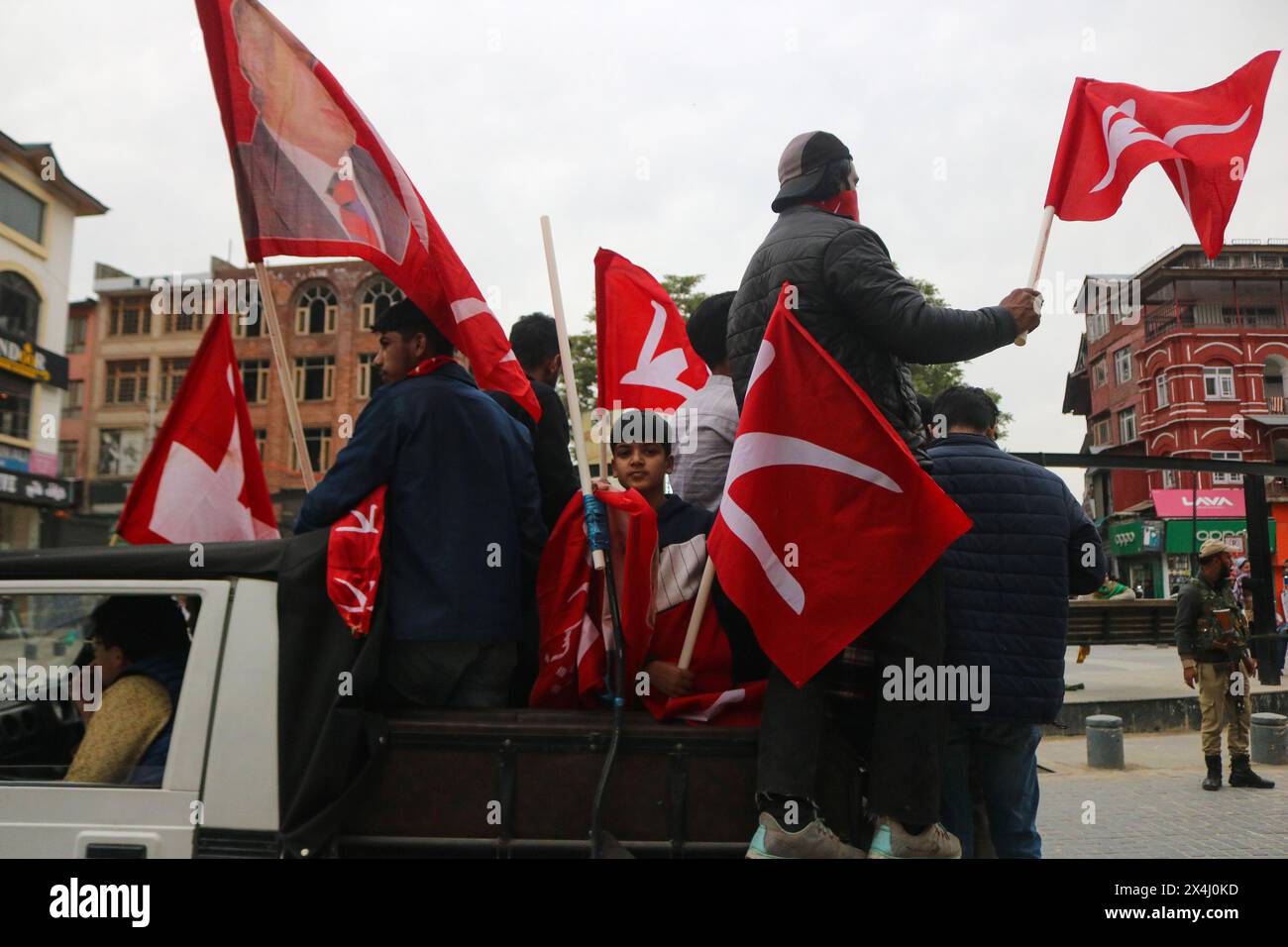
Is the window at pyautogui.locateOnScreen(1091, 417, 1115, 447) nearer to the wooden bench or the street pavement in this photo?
the street pavement

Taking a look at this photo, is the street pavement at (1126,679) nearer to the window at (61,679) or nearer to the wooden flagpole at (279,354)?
the wooden flagpole at (279,354)

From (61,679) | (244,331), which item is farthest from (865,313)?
(244,331)

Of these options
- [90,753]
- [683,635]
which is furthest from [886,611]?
[90,753]

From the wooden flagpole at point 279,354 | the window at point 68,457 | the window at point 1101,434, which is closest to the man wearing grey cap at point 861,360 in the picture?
the wooden flagpole at point 279,354

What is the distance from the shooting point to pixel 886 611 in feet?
7.89

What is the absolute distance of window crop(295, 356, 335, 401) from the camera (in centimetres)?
4356

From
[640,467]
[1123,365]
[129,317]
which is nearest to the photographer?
[640,467]

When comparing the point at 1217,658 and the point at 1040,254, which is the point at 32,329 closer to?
the point at 1217,658

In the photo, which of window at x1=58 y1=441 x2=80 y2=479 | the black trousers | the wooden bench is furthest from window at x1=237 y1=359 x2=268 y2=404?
the black trousers

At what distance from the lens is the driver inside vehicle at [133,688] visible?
2.60 meters

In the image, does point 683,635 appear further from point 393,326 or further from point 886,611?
point 393,326

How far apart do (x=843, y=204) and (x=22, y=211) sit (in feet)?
126

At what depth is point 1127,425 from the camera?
5134 cm
